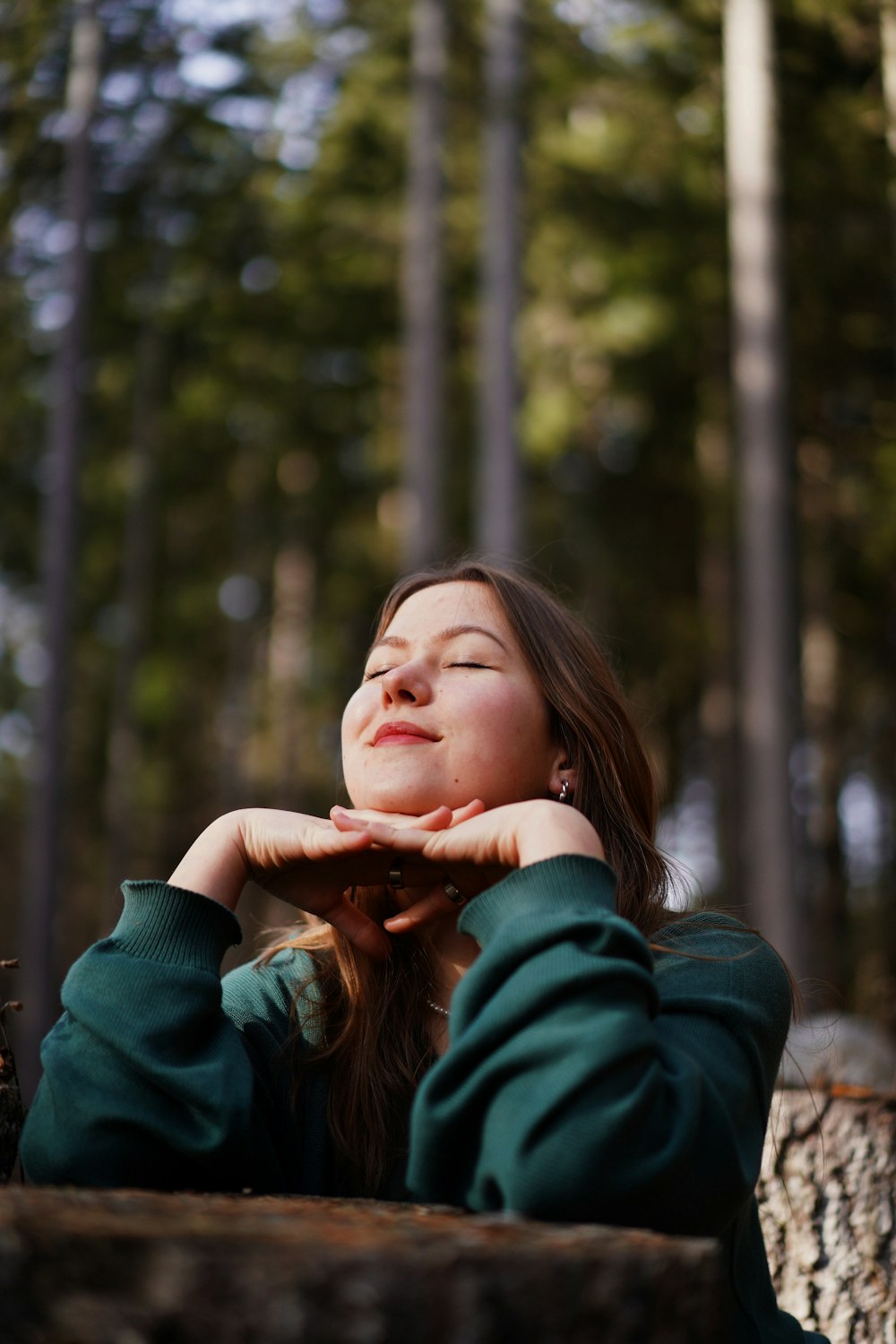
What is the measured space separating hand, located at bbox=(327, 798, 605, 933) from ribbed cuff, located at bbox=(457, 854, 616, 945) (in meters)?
0.03

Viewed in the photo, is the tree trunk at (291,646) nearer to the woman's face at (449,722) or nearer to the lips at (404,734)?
the woman's face at (449,722)

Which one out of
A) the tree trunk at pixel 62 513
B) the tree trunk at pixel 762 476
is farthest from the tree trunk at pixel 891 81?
the tree trunk at pixel 62 513

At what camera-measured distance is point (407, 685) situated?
8.01 feet

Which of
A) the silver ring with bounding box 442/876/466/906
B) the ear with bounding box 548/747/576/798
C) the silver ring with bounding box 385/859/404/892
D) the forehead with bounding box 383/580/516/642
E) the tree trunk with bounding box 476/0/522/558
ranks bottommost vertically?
Result: the silver ring with bounding box 442/876/466/906

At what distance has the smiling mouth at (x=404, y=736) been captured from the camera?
2.42 m

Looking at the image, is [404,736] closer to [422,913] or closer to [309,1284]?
[422,913]

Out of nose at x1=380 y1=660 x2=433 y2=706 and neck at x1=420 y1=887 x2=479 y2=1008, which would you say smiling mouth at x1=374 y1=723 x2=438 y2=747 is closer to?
nose at x1=380 y1=660 x2=433 y2=706

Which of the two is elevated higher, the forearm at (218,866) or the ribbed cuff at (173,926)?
the forearm at (218,866)

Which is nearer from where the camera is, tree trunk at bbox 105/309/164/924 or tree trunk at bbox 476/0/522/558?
tree trunk at bbox 476/0/522/558

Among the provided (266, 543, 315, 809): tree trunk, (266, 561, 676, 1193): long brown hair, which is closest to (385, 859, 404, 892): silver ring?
(266, 561, 676, 1193): long brown hair

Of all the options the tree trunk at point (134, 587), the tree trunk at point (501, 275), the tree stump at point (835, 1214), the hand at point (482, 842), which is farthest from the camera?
the tree trunk at point (134, 587)

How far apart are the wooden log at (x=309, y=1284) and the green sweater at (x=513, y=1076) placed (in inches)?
13.8

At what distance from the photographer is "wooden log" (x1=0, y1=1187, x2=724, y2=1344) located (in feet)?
3.76

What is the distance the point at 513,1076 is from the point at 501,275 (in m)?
10.6
